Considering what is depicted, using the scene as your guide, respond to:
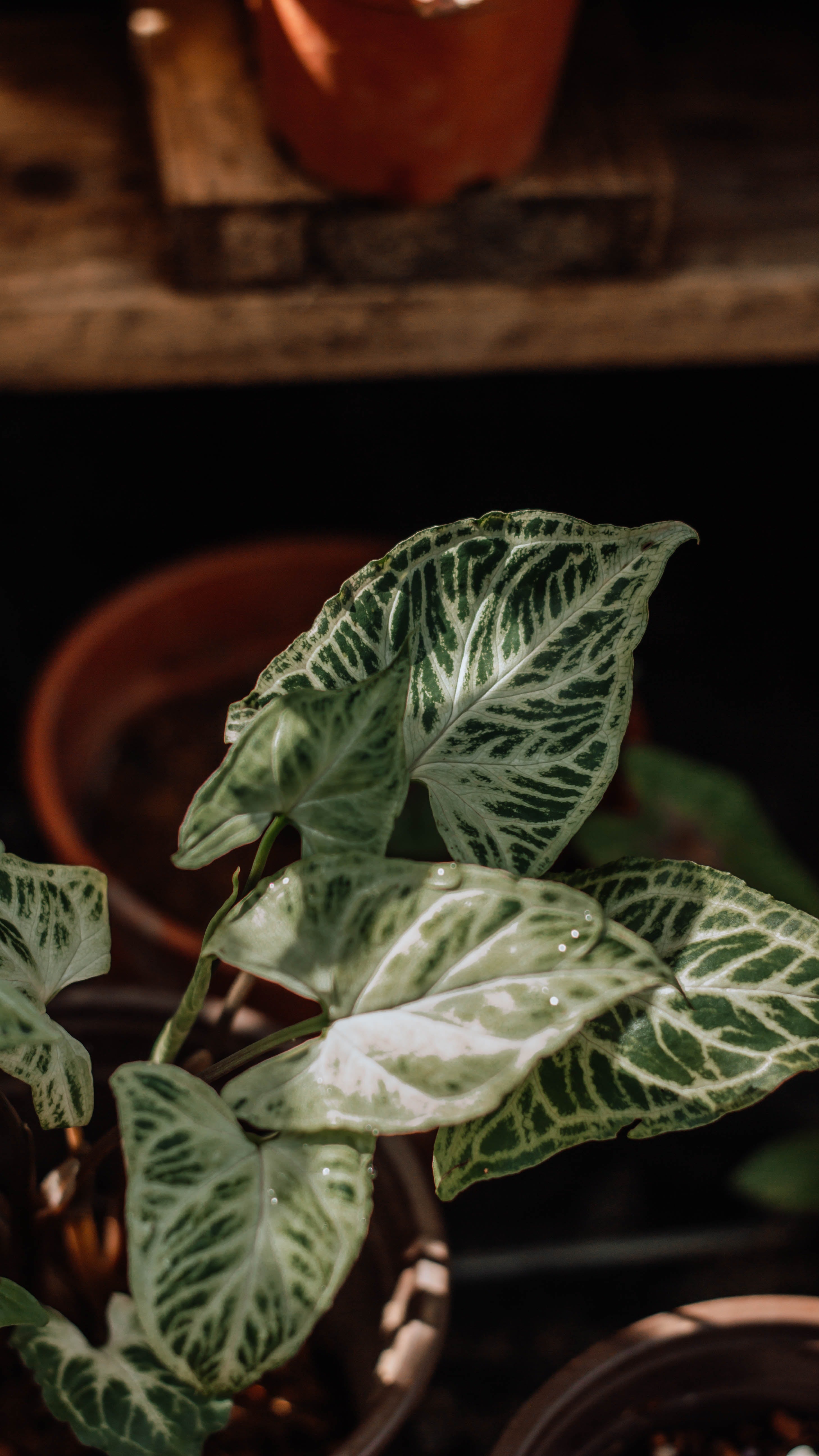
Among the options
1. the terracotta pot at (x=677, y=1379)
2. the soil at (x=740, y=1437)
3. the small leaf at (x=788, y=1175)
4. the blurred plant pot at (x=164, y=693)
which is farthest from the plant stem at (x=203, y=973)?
the small leaf at (x=788, y=1175)

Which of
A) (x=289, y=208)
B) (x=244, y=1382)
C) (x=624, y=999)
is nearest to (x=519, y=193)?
(x=289, y=208)

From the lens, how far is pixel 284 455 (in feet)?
4.35

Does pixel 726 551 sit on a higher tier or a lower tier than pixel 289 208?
lower

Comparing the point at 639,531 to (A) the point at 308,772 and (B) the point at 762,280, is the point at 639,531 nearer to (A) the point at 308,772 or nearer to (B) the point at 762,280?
(A) the point at 308,772

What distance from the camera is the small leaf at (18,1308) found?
439mm

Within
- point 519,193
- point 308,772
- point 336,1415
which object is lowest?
point 336,1415

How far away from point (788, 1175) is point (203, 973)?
27.0 inches

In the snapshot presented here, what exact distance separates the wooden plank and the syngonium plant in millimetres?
401

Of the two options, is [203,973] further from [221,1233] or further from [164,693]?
[164,693]

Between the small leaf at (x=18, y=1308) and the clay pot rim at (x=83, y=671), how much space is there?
36 cm

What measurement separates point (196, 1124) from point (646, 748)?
2.14ft

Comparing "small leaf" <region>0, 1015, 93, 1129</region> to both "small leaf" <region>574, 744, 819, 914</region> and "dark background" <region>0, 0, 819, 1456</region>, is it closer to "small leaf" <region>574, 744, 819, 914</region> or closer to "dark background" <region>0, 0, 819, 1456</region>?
"small leaf" <region>574, 744, 819, 914</region>

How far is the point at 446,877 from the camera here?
0.39m

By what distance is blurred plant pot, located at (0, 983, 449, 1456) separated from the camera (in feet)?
1.87
